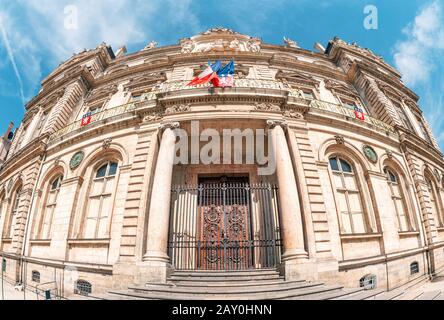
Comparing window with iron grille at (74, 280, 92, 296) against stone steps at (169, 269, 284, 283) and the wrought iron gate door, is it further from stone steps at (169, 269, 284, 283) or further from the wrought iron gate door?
the wrought iron gate door

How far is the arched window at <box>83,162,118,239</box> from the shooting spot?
8477mm

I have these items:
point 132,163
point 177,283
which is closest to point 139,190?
point 132,163

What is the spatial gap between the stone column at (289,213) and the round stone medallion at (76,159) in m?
9.39

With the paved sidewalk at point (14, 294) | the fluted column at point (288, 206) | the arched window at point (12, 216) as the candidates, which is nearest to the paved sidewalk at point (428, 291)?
the fluted column at point (288, 206)

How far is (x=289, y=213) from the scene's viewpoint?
23.1 feet

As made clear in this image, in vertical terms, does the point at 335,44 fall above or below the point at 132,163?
above

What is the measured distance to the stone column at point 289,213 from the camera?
6453 mm

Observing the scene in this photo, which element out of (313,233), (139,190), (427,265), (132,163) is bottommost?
(427,265)

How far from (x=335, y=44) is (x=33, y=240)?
26798mm

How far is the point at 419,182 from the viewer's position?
431 inches

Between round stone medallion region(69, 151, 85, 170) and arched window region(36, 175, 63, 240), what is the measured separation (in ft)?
4.62

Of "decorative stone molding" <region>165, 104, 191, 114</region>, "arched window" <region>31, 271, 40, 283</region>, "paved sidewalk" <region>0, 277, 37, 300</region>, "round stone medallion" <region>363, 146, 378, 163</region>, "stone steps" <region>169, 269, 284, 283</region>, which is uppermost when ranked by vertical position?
"decorative stone molding" <region>165, 104, 191, 114</region>

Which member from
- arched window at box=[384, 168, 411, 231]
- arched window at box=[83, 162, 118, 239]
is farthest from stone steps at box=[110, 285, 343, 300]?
arched window at box=[384, 168, 411, 231]
